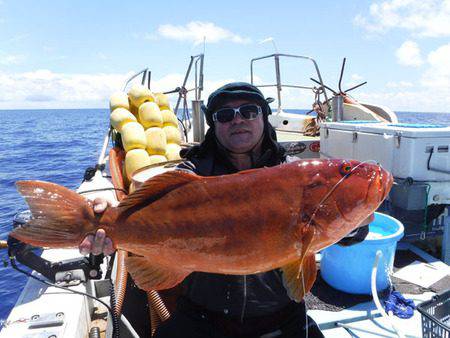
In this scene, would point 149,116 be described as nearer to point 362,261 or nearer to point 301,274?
point 362,261

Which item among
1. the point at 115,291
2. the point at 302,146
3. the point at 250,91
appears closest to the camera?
the point at 250,91

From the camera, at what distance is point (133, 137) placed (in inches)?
230

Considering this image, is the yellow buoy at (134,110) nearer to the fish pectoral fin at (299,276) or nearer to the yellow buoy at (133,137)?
the yellow buoy at (133,137)

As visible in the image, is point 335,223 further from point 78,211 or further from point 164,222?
point 78,211

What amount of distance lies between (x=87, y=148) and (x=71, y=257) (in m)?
22.3

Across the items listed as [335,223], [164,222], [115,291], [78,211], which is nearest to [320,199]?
[335,223]

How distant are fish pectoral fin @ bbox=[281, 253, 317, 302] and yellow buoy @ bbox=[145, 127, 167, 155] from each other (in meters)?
4.48

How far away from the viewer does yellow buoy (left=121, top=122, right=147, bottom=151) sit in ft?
19.2

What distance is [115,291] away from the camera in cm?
314

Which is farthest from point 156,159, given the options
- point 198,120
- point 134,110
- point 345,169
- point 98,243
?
point 345,169

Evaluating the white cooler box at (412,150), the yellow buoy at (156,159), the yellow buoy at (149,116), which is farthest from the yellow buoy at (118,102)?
the white cooler box at (412,150)

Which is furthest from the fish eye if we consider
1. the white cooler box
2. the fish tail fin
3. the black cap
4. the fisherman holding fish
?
the white cooler box

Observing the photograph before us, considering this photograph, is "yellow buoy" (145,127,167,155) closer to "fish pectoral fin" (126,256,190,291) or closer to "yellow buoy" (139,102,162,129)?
"yellow buoy" (139,102,162,129)

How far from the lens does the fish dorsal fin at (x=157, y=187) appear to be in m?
1.92
